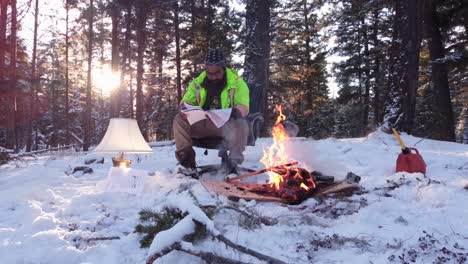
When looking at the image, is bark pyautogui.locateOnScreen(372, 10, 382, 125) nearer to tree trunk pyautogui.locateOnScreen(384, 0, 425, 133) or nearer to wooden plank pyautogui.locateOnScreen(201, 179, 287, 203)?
tree trunk pyautogui.locateOnScreen(384, 0, 425, 133)

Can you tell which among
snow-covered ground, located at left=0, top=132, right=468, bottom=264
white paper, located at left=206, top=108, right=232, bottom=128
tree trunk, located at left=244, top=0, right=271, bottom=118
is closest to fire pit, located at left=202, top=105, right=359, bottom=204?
snow-covered ground, located at left=0, top=132, right=468, bottom=264

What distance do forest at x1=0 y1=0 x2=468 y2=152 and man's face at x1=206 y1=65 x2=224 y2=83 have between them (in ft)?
3.24

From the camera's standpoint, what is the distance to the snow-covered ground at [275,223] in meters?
1.76

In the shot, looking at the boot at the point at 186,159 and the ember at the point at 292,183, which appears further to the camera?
the boot at the point at 186,159

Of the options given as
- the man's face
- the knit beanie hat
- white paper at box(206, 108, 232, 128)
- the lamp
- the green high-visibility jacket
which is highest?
the knit beanie hat

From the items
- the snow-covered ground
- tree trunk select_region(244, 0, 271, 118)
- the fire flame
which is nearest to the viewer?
the snow-covered ground

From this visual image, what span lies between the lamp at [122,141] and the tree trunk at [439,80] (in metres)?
10.7

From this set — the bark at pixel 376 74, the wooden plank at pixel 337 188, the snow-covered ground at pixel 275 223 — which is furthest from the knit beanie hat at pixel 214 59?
the bark at pixel 376 74

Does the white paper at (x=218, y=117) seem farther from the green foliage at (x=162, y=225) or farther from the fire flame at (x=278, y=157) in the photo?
the green foliage at (x=162, y=225)

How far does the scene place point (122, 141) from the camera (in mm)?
4082

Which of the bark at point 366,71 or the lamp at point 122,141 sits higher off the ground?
the bark at point 366,71

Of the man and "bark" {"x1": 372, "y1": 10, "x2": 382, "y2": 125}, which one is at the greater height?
"bark" {"x1": 372, "y1": 10, "x2": 382, "y2": 125}

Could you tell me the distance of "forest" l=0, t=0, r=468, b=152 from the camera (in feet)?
22.6

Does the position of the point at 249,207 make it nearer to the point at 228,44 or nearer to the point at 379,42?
the point at 228,44
